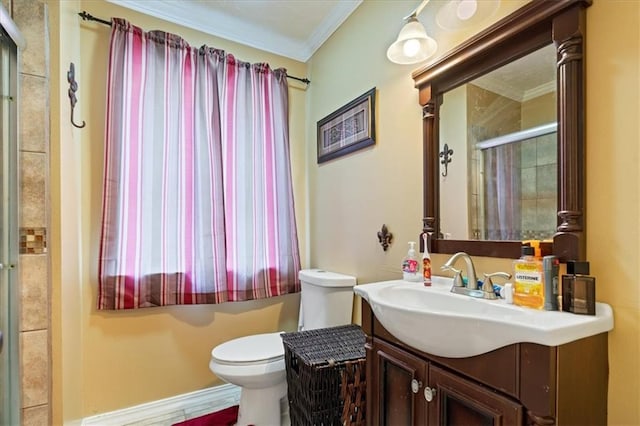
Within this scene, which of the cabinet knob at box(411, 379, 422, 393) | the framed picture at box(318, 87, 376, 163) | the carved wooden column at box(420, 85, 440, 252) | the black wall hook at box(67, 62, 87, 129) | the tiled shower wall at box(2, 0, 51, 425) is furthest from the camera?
the framed picture at box(318, 87, 376, 163)

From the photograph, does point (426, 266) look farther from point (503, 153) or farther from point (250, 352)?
point (250, 352)

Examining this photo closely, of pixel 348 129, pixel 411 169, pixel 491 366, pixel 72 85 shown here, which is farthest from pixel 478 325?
pixel 72 85

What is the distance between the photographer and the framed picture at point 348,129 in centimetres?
176

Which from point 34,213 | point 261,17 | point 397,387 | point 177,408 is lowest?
point 177,408

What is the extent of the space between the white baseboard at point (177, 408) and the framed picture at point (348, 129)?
5.35ft

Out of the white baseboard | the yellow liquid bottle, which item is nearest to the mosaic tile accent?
the white baseboard

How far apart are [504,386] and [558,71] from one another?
0.87 m

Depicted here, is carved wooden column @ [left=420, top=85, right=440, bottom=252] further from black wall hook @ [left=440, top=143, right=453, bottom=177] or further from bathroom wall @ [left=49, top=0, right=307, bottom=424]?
bathroom wall @ [left=49, top=0, right=307, bottom=424]

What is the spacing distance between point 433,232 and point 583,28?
0.79 metres

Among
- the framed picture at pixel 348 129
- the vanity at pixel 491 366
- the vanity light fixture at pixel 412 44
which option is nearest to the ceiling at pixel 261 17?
the framed picture at pixel 348 129

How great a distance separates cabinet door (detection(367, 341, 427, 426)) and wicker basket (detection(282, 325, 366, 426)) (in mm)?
139

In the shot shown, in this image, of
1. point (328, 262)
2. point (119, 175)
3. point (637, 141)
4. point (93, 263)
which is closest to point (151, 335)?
point (93, 263)

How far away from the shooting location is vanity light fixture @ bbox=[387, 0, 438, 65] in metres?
1.28

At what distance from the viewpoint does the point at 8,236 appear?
1.22 metres
